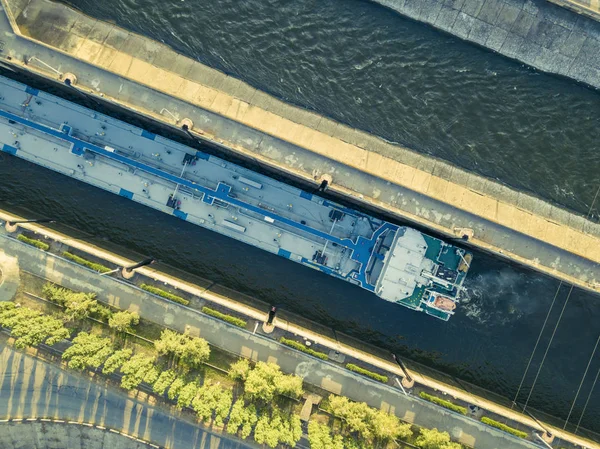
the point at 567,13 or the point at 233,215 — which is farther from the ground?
the point at 567,13

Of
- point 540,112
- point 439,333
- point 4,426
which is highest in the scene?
point 540,112

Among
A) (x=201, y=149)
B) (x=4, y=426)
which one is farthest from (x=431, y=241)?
(x=4, y=426)

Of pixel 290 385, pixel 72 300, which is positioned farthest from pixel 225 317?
pixel 72 300

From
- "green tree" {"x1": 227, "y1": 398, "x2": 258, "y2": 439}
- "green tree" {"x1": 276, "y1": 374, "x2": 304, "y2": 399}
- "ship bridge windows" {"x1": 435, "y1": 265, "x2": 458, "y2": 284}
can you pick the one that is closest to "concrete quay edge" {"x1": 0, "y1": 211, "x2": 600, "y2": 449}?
"green tree" {"x1": 276, "y1": 374, "x2": 304, "y2": 399}

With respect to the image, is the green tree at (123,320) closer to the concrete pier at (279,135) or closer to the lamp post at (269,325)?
the lamp post at (269,325)

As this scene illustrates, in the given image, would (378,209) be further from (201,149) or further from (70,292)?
(70,292)

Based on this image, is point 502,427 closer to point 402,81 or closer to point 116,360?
point 402,81

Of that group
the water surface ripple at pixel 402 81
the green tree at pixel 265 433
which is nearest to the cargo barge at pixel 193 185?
the water surface ripple at pixel 402 81
